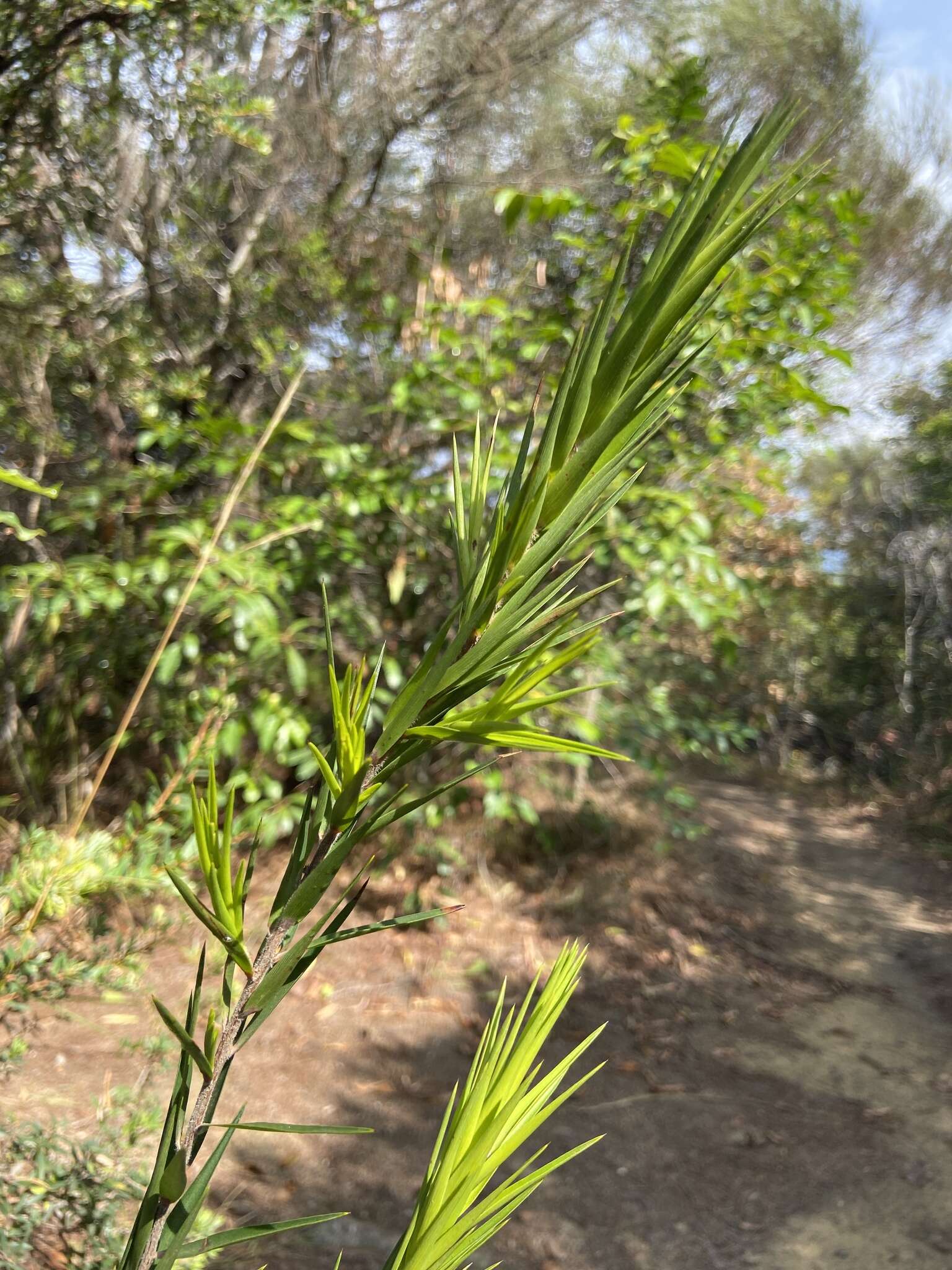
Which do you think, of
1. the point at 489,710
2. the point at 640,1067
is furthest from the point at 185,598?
the point at 640,1067

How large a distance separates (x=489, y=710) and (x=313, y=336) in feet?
13.0

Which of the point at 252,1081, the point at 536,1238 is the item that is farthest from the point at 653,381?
the point at 252,1081

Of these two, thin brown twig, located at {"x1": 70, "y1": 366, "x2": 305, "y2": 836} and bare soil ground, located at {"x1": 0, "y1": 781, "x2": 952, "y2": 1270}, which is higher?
thin brown twig, located at {"x1": 70, "y1": 366, "x2": 305, "y2": 836}

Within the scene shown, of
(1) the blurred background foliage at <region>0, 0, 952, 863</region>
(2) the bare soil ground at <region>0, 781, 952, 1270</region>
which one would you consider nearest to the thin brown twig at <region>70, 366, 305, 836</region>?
(1) the blurred background foliage at <region>0, 0, 952, 863</region>

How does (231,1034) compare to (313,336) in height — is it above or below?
below

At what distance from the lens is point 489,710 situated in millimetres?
557

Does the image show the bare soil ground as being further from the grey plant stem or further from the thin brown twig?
the grey plant stem

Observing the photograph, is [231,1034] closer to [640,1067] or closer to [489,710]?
[489,710]

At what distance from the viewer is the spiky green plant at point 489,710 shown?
1.60 feet

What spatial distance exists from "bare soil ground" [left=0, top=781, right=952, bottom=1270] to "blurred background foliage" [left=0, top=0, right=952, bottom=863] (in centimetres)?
72

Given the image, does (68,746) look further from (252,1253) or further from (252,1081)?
(252,1253)

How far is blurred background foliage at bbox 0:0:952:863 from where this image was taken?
9.13 feet

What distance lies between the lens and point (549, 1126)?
307cm

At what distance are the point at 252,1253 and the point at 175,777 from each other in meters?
1.11
